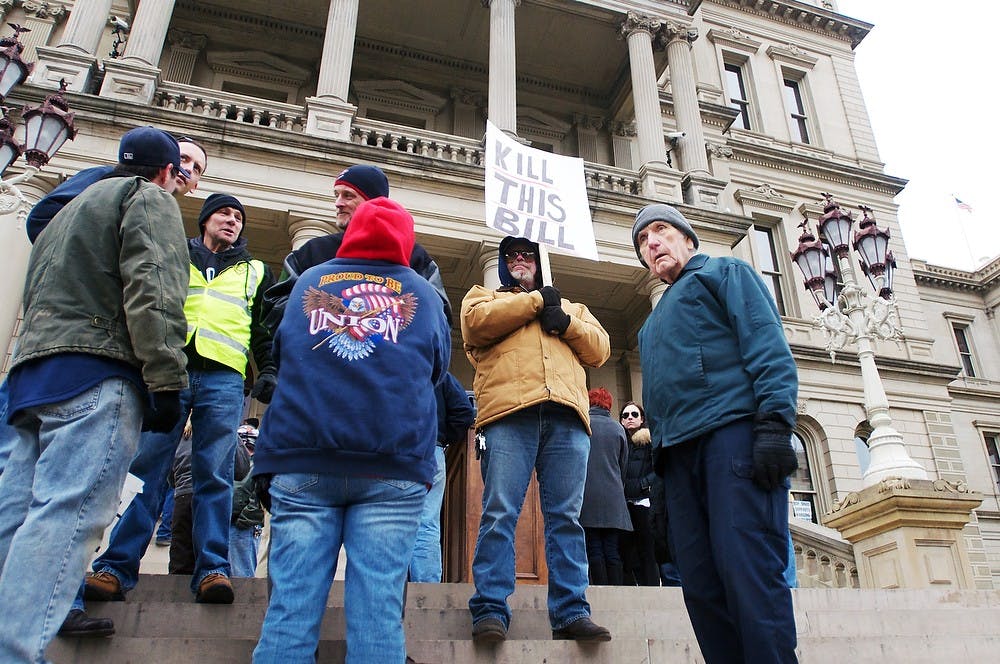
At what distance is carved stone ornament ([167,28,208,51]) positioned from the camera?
1577cm

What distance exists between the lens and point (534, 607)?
4375 mm

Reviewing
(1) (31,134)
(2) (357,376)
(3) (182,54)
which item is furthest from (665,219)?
(3) (182,54)

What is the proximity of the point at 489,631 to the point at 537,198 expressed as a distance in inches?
142

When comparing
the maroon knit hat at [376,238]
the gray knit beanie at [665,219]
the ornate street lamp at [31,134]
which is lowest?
the maroon knit hat at [376,238]

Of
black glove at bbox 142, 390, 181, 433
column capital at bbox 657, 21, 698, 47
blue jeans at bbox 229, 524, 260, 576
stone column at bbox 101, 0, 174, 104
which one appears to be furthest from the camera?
column capital at bbox 657, 21, 698, 47

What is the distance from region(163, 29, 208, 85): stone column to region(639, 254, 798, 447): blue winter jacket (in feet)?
50.8

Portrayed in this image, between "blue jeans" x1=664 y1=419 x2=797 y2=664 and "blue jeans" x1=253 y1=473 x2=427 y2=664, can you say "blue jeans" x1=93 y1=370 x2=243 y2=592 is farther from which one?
"blue jeans" x1=664 y1=419 x2=797 y2=664

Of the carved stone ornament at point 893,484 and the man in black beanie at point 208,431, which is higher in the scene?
the carved stone ornament at point 893,484

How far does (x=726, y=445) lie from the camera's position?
8.96 ft

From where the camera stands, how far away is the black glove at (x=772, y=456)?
8.38 ft

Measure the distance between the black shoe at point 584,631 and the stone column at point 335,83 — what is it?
35.2ft

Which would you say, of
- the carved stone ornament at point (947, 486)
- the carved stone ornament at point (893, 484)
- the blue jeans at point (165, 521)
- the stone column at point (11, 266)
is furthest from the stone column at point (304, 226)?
the carved stone ornament at point (947, 486)

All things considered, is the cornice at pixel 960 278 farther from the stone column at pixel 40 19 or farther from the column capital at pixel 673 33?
the stone column at pixel 40 19

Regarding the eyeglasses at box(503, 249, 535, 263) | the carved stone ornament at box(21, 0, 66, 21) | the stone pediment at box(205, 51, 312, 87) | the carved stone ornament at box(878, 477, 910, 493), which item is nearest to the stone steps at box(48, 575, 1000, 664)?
the carved stone ornament at box(878, 477, 910, 493)
